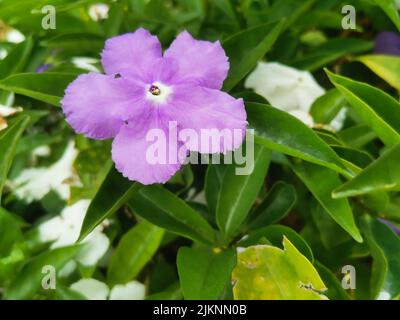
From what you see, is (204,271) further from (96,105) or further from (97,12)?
(97,12)

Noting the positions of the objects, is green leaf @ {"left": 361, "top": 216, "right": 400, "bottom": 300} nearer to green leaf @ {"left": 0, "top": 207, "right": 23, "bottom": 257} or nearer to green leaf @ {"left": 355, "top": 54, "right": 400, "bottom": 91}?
green leaf @ {"left": 355, "top": 54, "right": 400, "bottom": 91}

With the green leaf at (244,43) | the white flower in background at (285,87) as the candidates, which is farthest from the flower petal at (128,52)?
the white flower in background at (285,87)

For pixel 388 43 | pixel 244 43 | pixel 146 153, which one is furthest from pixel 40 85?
pixel 388 43

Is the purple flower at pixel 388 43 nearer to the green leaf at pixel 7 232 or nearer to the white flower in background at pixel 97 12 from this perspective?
the white flower in background at pixel 97 12

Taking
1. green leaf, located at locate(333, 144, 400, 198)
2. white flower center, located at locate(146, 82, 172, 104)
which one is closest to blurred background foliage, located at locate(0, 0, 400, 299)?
green leaf, located at locate(333, 144, 400, 198)

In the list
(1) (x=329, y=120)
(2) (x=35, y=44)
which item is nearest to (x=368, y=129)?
(1) (x=329, y=120)
